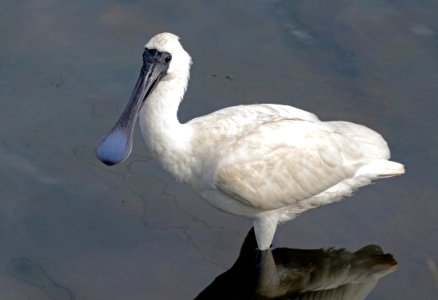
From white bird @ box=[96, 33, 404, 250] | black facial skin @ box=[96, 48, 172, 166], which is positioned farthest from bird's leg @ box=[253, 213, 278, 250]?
black facial skin @ box=[96, 48, 172, 166]

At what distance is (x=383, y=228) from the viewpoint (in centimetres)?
838

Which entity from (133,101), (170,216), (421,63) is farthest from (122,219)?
(421,63)

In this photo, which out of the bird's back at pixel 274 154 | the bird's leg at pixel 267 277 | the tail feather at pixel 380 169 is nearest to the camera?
the bird's back at pixel 274 154

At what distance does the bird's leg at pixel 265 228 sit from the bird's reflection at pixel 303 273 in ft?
0.65

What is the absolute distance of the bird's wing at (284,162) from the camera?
25.3 ft

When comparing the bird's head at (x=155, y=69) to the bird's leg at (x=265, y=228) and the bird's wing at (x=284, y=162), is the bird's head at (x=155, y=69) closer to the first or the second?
the bird's wing at (x=284, y=162)

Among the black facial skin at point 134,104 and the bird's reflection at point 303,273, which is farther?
the bird's reflection at point 303,273

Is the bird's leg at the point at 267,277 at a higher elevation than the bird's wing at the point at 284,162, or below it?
below

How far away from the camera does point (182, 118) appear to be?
9242 millimetres

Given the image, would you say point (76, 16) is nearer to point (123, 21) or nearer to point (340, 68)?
point (123, 21)

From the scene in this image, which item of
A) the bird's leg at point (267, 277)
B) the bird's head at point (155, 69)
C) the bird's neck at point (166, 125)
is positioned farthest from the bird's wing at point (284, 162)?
the bird's head at point (155, 69)

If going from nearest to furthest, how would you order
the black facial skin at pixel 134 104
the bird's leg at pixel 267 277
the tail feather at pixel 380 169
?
the black facial skin at pixel 134 104 < the tail feather at pixel 380 169 < the bird's leg at pixel 267 277

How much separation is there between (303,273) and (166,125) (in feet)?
5.41

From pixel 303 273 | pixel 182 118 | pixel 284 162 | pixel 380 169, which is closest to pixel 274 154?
pixel 284 162
